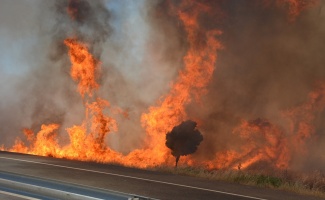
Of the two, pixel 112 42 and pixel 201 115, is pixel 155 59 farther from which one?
pixel 201 115

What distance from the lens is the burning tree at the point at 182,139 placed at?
28000 mm

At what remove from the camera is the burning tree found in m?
28.0

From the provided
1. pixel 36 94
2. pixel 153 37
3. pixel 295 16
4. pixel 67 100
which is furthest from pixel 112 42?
pixel 295 16

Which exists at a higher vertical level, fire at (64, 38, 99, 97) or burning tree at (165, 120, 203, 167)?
fire at (64, 38, 99, 97)

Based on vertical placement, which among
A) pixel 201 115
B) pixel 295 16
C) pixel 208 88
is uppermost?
pixel 295 16

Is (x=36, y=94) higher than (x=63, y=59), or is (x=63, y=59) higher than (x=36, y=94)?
(x=63, y=59)

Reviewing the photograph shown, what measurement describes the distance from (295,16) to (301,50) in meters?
3.18

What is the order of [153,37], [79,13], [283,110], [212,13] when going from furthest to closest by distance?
1. [153,37]
2. [283,110]
3. [212,13]
4. [79,13]

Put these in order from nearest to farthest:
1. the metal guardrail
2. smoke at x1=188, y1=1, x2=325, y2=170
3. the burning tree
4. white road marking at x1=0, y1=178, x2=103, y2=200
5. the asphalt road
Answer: the metal guardrail, white road marking at x1=0, y1=178, x2=103, y2=200, the asphalt road, the burning tree, smoke at x1=188, y1=1, x2=325, y2=170

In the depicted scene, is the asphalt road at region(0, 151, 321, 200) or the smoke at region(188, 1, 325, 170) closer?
the asphalt road at region(0, 151, 321, 200)

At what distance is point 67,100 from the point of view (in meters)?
43.9

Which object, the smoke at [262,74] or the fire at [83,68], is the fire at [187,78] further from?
the fire at [83,68]

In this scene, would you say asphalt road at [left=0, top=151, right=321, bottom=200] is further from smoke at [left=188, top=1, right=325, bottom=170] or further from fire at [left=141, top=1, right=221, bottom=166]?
smoke at [left=188, top=1, right=325, bottom=170]

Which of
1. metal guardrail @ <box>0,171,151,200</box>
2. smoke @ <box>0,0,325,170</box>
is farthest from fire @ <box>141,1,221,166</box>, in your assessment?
metal guardrail @ <box>0,171,151,200</box>
